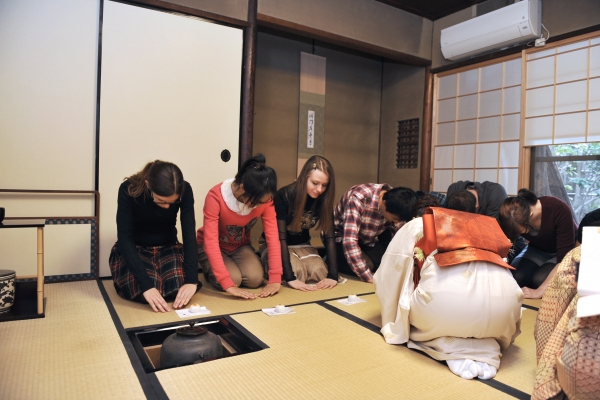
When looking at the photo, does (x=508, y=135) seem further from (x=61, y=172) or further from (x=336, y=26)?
(x=61, y=172)

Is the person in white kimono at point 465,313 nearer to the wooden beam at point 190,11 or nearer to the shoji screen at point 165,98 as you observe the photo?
the shoji screen at point 165,98

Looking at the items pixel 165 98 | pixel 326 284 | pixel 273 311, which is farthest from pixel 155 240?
pixel 165 98

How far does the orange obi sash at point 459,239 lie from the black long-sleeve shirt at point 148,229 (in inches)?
52.7

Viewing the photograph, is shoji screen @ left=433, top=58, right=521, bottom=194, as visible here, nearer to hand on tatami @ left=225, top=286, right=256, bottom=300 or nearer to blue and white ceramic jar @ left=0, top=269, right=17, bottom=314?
hand on tatami @ left=225, top=286, right=256, bottom=300

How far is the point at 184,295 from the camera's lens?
2420 millimetres

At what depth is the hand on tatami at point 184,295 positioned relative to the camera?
2387 millimetres

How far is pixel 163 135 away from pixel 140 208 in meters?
1.09

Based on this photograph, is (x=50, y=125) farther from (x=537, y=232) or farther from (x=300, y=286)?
(x=537, y=232)

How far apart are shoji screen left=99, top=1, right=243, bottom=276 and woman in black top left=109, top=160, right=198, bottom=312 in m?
0.77

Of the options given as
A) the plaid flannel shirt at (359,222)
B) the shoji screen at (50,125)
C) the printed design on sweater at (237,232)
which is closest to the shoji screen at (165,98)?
the shoji screen at (50,125)

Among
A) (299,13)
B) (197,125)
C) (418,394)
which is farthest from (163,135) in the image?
(418,394)

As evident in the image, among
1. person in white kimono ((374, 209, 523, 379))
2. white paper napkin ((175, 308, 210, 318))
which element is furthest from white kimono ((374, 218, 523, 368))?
white paper napkin ((175, 308, 210, 318))

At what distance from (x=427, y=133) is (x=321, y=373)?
13.1 feet

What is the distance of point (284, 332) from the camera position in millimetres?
2078
